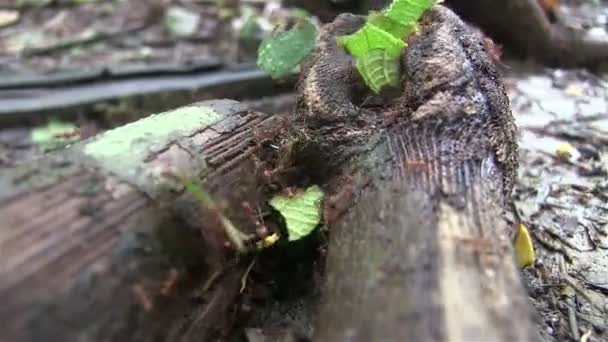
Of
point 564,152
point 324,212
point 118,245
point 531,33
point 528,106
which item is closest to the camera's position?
point 118,245

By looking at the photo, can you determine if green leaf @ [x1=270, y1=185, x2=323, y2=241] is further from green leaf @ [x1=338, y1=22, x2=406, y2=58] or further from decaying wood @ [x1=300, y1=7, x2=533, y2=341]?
green leaf @ [x1=338, y1=22, x2=406, y2=58]

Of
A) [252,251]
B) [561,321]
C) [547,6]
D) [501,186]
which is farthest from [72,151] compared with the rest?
[547,6]

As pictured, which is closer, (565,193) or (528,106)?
(565,193)

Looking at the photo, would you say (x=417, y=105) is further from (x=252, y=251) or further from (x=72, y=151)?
(x=72, y=151)

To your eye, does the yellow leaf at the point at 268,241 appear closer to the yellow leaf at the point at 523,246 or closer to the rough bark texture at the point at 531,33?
the yellow leaf at the point at 523,246

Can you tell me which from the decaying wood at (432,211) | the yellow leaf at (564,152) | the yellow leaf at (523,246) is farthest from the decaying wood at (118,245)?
the yellow leaf at (564,152)

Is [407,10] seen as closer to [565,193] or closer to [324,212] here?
[324,212]

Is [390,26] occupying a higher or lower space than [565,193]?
higher

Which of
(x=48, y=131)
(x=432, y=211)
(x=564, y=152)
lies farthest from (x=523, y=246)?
(x=48, y=131)
